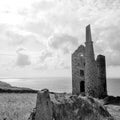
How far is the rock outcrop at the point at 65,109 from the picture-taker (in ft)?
26.3

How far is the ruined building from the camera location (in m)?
22.9

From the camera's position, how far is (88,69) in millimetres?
22766

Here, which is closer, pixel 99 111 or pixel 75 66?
pixel 99 111

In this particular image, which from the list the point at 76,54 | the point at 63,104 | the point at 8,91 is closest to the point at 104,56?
the point at 76,54

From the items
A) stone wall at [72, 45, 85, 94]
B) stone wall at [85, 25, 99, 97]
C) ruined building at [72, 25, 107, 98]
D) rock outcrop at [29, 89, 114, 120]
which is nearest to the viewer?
rock outcrop at [29, 89, 114, 120]


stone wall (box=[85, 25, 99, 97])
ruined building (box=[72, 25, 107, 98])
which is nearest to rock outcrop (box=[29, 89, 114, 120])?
stone wall (box=[85, 25, 99, 97])

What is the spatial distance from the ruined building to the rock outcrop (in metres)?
13.2

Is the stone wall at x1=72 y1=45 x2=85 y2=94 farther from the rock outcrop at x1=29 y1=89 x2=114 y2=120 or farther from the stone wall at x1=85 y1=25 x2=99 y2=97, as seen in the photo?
the rock outcrop at x1=29 y1=89 x2=114 y2=120

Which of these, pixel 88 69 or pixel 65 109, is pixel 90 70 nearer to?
pixel 88 69

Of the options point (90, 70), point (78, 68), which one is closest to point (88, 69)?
point (90, 70)

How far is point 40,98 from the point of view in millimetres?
8148

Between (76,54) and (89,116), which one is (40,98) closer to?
(89,116)

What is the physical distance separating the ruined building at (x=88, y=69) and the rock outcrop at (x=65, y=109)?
1316 cm

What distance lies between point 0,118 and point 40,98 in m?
3.19
